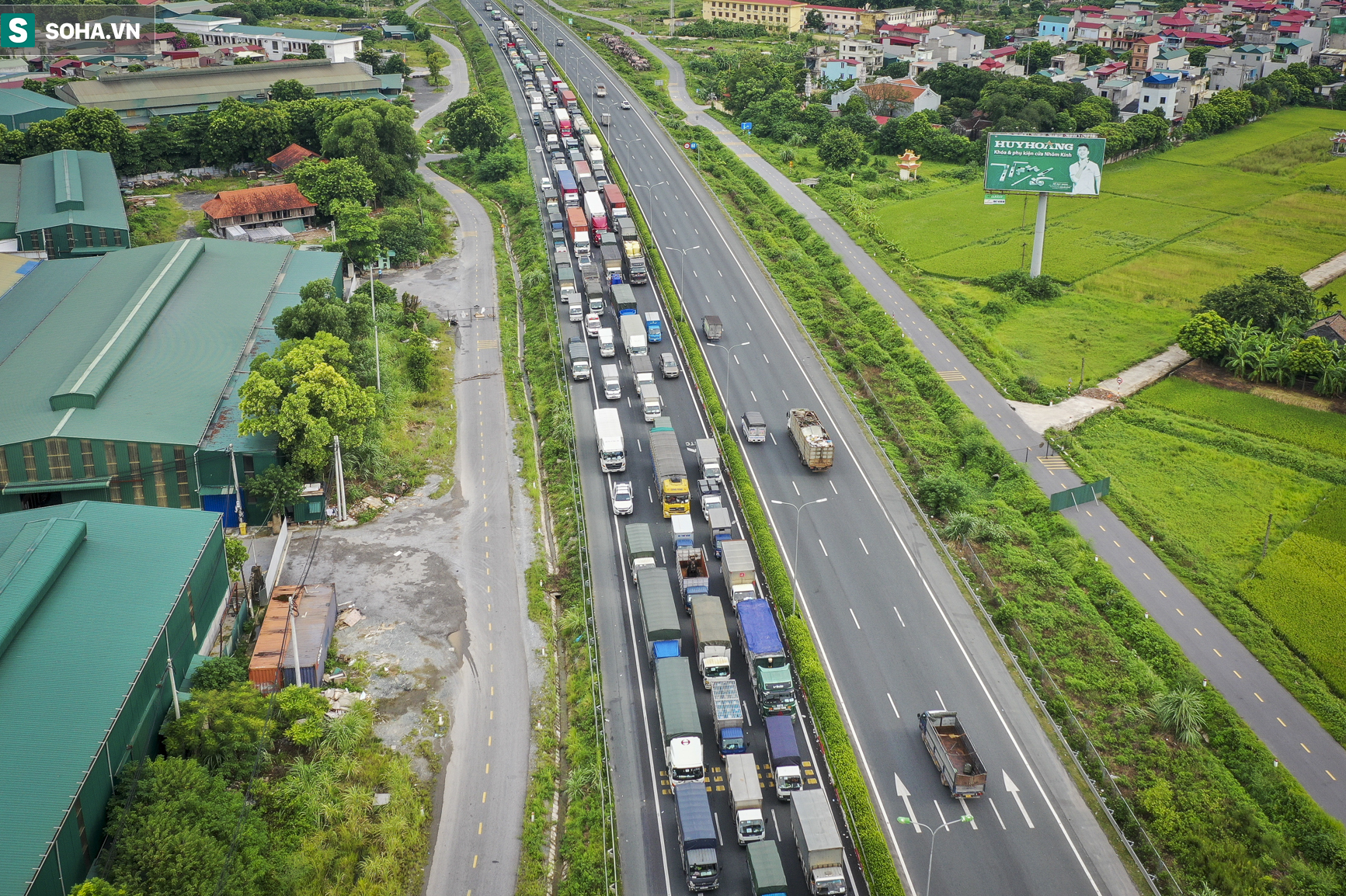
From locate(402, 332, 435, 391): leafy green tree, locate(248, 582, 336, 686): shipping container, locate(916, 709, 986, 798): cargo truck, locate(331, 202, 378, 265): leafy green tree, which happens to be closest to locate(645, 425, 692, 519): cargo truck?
locate(248, 582, 336, 686): shipping container

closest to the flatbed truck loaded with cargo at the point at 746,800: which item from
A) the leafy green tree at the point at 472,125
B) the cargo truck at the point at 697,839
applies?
the cargo truck at the point at 697,839

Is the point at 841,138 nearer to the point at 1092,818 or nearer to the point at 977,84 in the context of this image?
the point at 977,84

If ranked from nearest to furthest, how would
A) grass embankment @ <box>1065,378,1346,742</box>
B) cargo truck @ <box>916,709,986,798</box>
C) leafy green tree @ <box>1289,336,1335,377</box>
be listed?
cargo truck @ <box>916,709,986,798</box> < grass embankment @ <box>1065,378,1346,742</box> < leafy green tree @ <box>1289,336,1335,377</box>

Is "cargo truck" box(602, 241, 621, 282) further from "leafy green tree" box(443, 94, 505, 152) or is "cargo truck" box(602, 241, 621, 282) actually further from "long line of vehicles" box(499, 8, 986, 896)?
"leafy green tree" box(443, 94, 505, 152)

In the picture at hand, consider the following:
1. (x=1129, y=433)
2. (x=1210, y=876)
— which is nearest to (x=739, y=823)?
(x=1210, y=876)

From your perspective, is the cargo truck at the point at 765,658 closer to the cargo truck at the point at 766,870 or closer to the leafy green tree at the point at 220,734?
the cargo truck at the point at 766,870

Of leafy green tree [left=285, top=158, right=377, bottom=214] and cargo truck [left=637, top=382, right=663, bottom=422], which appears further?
leafy green tree [left=285, top=158, right=377, bottom=214]

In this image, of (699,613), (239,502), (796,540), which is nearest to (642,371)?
(796,540)
